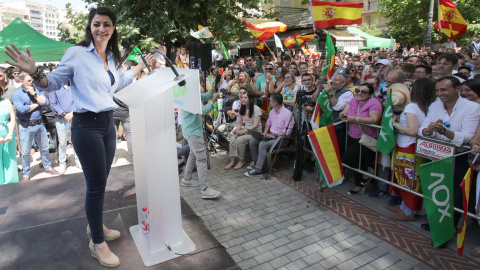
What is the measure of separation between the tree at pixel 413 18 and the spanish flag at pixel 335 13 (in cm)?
1832

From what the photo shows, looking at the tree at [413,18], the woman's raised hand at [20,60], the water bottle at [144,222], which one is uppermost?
the tree at [413,18]

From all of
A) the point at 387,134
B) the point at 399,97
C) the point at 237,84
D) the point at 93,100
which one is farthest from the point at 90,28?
the point at 237,84

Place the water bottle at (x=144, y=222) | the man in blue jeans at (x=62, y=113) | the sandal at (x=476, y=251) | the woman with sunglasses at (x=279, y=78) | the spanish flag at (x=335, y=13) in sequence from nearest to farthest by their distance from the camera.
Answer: the water bottle at (x=144, y=222) → the sandal at (x=476, y=251) → the man in blue jeans at (x=62, y=113) → the spanish flag at (x=335, y=13) → the woman with sunglasses at (x=279, y=78)

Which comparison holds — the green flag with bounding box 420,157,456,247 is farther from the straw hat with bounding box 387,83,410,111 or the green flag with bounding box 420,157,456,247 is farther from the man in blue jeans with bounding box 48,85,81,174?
the man in blue jeans with bounding box 48,85,81,174

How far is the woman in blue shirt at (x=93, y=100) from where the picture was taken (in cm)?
247

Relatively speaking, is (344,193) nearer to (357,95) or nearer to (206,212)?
(357,95)

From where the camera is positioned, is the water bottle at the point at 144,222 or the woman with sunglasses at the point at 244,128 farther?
the woman with sunglasses at the point at 244,128

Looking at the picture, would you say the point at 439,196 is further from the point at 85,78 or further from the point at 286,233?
the point at 85,78

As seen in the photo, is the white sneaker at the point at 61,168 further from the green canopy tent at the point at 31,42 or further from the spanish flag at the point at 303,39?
the spanish flag at the point at 303,39

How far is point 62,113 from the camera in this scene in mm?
6523

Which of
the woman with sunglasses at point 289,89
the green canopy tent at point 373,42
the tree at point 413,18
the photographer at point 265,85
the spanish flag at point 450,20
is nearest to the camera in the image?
the woman with sunglasses at point 289,89

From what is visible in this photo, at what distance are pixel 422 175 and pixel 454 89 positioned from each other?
1139 millimetres

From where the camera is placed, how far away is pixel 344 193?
5.40m

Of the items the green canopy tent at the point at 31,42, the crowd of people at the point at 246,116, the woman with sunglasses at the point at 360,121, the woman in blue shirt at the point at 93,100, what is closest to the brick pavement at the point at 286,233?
the crowd of people at the point at 246,116
